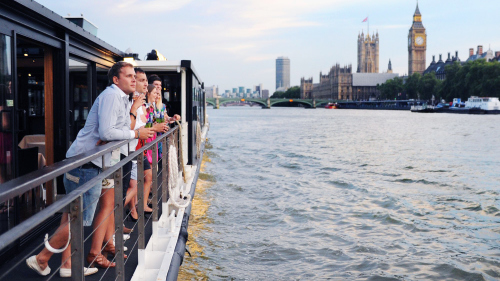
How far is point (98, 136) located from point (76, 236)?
167cm

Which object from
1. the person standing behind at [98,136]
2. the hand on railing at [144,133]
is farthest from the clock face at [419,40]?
the person standing behind at [98,136]

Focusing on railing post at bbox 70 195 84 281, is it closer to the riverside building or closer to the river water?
the river water

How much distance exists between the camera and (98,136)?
3.53 meters

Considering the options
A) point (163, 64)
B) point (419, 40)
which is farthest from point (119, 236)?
point (419, 40)

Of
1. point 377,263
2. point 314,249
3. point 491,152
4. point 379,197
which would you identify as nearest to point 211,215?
point 314,249

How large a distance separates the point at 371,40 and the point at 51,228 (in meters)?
193

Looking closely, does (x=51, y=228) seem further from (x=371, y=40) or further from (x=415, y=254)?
(x=371, y=40)

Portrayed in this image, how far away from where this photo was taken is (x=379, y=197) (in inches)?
446

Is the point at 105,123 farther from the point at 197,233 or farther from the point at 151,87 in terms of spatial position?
the point at 197,233

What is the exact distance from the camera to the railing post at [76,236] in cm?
192

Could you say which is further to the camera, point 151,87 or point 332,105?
point 332,105

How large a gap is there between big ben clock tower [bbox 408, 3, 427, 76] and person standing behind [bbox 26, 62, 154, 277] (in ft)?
530

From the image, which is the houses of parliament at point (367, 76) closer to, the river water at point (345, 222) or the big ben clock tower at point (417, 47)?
the big ben clock tower at point (417, 47)

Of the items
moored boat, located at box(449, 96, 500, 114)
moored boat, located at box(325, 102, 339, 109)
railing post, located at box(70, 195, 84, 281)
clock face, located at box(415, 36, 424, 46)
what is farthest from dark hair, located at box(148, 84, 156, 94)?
clock face, located at box(415, 36, 424, 46)
